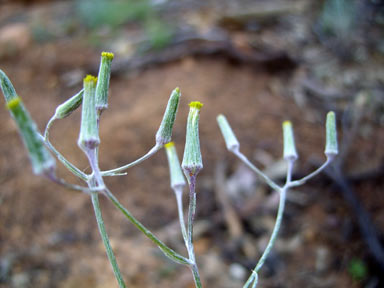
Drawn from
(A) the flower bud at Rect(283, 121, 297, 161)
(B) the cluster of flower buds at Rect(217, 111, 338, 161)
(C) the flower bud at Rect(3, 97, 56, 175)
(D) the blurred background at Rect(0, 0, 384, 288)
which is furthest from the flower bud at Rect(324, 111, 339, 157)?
(D) the blurred background at Rect(0, 0, 384, 288)

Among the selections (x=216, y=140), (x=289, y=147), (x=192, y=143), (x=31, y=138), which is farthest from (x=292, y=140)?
(x=216, y=140)

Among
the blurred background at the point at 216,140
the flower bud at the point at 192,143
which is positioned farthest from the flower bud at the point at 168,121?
the blurred background at the point at 216,140

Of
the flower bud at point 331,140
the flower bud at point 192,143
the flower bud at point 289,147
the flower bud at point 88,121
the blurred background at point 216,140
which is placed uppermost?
the flower bud at point 88,121

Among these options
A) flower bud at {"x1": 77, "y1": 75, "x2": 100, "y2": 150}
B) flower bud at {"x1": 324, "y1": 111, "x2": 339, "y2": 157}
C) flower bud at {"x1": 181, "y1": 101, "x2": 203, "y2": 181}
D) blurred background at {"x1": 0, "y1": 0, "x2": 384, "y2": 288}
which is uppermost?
flower bud at {"x1": 77, "y1": 75, "x2": 100, "y2": 150}

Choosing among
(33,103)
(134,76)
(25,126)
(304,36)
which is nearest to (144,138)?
(134,76)

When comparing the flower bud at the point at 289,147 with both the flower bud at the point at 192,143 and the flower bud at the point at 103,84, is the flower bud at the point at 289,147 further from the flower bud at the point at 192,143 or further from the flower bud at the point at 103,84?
the flower bud at the point at 103,84

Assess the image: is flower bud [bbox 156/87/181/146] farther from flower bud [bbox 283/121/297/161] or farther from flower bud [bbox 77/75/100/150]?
flower bud [bbox 283/121/297/161]
